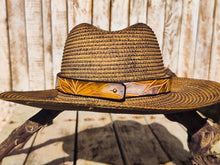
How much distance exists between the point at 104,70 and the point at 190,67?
1.93 metres

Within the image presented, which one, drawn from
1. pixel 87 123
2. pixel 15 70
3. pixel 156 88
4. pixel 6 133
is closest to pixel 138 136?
pixel 87 123

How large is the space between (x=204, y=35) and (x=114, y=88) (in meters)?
2.11

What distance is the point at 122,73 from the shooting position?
114 cm

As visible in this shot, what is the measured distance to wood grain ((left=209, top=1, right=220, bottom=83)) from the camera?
8.93ft

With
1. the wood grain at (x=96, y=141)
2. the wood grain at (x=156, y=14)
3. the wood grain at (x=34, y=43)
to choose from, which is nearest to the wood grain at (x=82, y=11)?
the wood grain at (x=34, y=43)

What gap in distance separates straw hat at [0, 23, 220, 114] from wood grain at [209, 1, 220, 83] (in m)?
1.66

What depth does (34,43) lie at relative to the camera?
2582mm

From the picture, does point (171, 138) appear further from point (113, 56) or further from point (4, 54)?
point (4, 54)

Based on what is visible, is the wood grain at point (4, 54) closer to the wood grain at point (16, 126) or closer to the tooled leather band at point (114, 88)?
the wood grain at point (16, 126)

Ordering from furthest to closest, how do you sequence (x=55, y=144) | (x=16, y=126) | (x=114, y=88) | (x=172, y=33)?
(x=172, y=33) → (x=16, y=126) → (x=55, y=144) → (x=114, y=88)

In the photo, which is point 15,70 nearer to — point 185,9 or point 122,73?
point 122,73

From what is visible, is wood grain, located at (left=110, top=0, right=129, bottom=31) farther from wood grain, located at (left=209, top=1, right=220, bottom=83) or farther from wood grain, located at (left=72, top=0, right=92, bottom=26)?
wood grain, located at (left=209, top=1, right=220, bottom=83)

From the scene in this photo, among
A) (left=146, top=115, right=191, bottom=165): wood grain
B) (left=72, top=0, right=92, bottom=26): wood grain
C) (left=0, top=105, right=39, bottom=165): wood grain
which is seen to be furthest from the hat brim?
(left=72, top=0, right=92, bottom=26): wood grain

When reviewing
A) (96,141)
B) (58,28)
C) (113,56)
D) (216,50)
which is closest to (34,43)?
(58,28)
